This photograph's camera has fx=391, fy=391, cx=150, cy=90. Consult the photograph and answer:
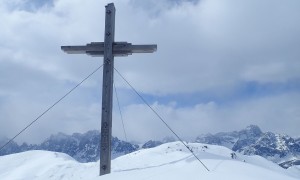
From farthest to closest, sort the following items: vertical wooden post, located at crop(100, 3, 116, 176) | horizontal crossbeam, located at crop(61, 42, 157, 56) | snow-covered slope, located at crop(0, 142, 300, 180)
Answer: horizontal crossbeam, located at crop(61, 42, 157, 56) < vertical wooden post, located at crop(100, 3, 116, 176) < snow-covered slope, located at crop(0, 142, 300, 180)

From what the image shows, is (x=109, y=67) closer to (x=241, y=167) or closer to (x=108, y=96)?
(x=108, y=96)

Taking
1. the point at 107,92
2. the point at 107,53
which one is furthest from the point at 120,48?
the point at 107,92

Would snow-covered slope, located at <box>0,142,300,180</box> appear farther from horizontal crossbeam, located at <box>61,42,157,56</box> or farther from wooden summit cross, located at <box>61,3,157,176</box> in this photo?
horizontal crossbeam, located at <box>61,42,157,56</box>

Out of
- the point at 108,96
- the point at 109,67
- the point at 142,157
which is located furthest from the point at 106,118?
the point at 142,157

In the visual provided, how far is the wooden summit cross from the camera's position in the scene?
790 centimetres

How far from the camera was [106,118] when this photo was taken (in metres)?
7.97

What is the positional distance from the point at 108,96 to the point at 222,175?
11.2 ft

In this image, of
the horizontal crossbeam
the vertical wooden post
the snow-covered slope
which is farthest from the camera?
the horizontal crossbeam

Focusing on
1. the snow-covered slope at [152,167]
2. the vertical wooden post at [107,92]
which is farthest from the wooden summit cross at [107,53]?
the snow-covered slope at [152,167]

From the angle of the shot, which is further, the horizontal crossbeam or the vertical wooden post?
the horizontal crossbeam

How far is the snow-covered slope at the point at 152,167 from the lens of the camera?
5730 mm

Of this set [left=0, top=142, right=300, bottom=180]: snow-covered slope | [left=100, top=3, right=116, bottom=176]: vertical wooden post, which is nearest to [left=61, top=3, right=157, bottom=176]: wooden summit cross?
[left=100, top=3, right=116, bottom=176]: vertical wooden post

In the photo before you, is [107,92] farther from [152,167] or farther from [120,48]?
[152,167]

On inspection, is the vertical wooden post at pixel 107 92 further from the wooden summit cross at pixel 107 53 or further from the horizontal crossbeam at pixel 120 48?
the horizontal crossbeam at pixel 120 48
